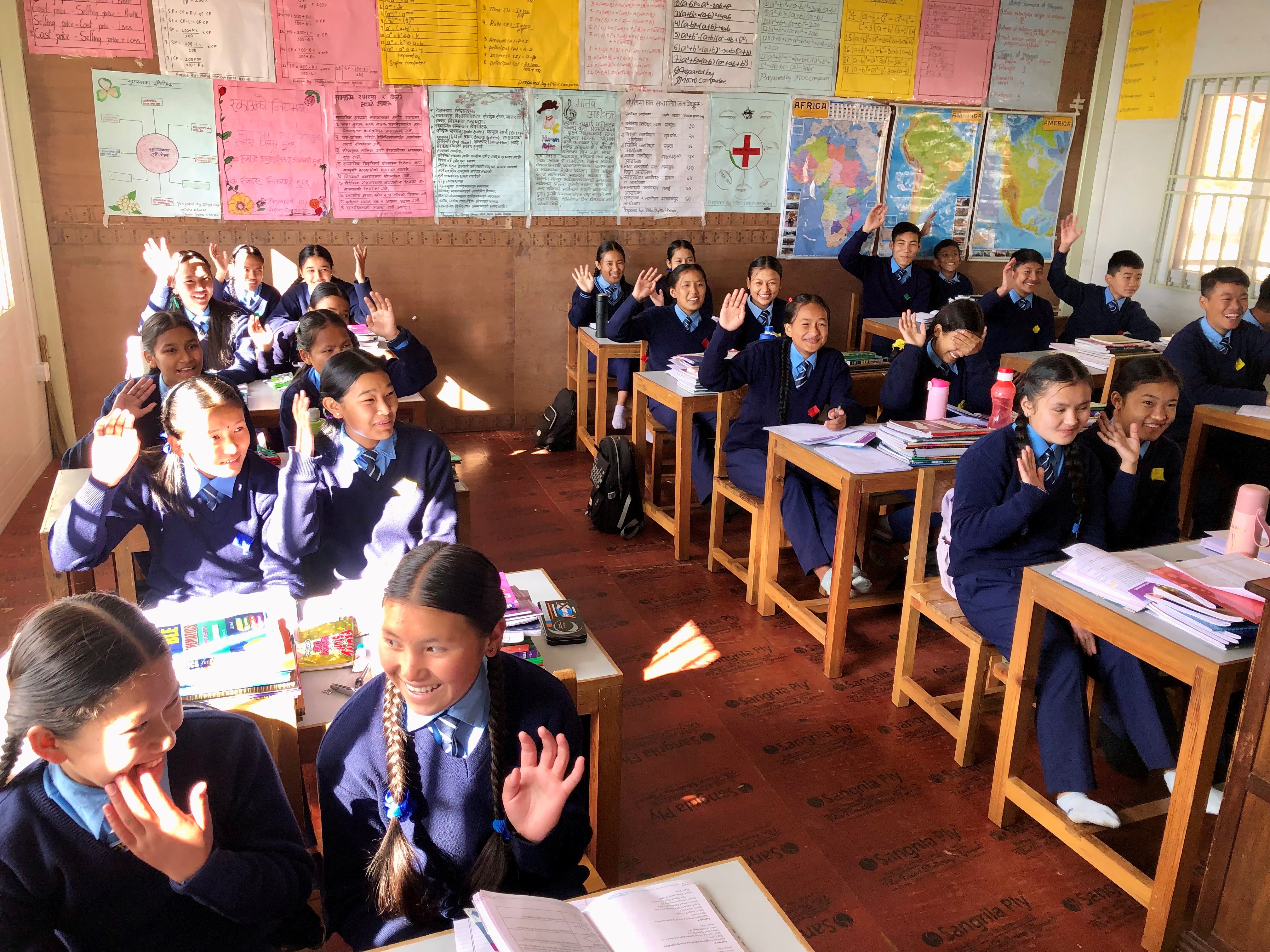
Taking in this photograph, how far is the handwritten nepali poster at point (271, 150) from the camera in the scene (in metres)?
5.08

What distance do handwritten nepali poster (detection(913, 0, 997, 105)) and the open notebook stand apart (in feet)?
20.5

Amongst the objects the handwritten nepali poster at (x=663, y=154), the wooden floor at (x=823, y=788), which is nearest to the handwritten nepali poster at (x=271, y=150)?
the handwritten nepali poster at (x=663, y=154)

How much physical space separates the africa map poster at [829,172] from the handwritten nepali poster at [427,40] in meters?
2.13

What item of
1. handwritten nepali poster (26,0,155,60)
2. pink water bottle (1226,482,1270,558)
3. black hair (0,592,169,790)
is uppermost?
handwritten nepali poster (26,0,155,60)

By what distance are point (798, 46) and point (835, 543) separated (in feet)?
13.0

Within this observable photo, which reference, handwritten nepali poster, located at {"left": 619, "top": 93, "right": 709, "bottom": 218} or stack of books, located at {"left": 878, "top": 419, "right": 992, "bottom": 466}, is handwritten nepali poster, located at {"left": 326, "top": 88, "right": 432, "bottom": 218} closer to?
handwritten nepali poster, located at {"left": 619, "top": 93, "right": 709, "bottom": 218}

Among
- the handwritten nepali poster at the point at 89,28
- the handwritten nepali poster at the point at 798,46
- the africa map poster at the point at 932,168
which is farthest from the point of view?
the africa map poster at the point at 932,168

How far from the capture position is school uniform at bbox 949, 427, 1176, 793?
7.74 ft

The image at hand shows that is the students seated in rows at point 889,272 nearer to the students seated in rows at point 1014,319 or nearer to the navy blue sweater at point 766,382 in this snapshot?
the students seated in rows at point 1014,319

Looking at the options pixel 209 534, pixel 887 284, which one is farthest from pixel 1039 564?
pixel 887 284

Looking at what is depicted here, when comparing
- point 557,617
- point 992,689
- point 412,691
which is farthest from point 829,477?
point 412,691

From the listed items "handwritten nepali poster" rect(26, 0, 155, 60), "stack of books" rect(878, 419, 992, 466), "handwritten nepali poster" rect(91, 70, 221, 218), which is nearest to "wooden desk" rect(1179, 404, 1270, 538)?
"stack of books" rect(878, 419, 992, 466)

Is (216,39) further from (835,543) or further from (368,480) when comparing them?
(835,543)

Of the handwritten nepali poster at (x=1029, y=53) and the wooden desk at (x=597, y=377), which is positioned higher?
the handwritten nepali poster at (x=1029, y=53)
